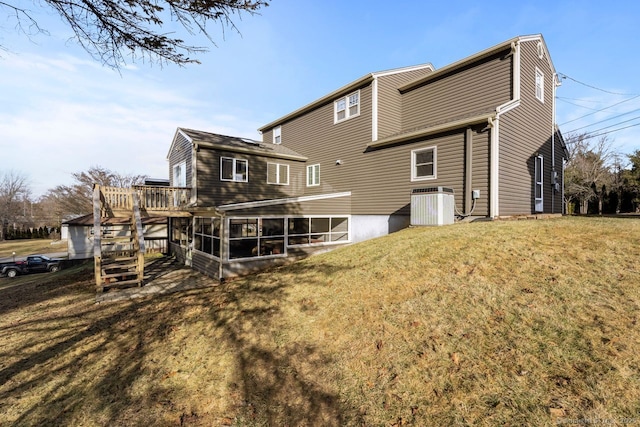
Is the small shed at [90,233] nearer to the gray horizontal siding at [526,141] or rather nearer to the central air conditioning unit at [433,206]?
the central air conditioning unit at [433,206]

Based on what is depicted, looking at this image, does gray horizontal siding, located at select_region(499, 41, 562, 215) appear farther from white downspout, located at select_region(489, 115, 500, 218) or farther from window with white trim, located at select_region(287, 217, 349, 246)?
window with white trim, located at select_region(287, 217, 349, 246)

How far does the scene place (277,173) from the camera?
655 inches

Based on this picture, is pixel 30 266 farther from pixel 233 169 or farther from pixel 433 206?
pixel 433 206

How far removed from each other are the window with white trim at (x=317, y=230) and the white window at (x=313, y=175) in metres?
4.19

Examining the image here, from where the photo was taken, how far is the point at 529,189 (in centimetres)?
1180

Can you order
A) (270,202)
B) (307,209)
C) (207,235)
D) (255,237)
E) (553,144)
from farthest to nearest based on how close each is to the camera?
(553,144) → (307,209) → (207,235) → (270,202) → (255,237)

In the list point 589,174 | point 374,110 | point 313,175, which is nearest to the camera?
point 374,110

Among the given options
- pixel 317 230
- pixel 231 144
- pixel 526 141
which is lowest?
pixel 317 230

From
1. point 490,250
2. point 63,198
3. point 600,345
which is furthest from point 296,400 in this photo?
point 63,198

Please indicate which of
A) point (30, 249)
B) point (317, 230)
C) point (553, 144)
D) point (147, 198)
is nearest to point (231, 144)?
point (147, 198)

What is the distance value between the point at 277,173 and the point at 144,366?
12856mm

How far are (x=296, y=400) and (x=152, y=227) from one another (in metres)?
20.6

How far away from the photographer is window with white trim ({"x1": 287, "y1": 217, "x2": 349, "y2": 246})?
40.9 ft

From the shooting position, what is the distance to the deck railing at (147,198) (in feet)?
36.5
